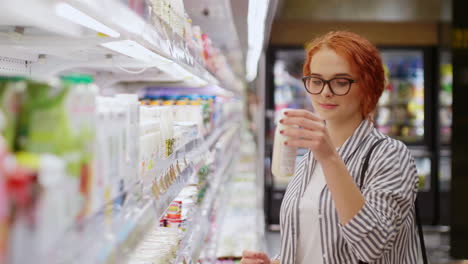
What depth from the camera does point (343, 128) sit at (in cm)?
171

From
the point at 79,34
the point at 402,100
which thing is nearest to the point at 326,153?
the point at 79,34

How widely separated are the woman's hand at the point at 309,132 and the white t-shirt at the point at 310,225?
292 mm

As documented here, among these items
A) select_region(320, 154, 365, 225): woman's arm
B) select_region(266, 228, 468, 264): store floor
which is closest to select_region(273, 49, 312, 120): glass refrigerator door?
select_region(266, 228, 468, 264): store floor

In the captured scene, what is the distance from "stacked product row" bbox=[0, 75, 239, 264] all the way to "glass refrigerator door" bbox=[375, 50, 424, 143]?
6.38m

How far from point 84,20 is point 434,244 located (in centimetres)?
578

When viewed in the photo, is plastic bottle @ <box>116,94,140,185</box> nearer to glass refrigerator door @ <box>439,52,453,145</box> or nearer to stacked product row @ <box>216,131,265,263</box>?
stacked product row @ <box>216,131,265,263</box>

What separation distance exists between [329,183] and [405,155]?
30cm

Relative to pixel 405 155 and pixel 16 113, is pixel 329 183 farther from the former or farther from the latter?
pixel 16 113

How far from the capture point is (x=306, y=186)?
5.69 ft

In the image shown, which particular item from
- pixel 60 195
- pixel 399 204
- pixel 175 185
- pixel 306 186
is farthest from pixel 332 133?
pixel 60 195

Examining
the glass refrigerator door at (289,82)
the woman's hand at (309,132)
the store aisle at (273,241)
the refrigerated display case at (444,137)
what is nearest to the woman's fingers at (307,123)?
the woman's hand at (309,132)

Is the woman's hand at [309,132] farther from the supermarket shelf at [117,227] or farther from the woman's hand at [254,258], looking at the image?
the woman's hand at [254,258]

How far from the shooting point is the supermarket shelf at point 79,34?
697mm

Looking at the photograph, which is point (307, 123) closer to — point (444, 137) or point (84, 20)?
point (84, 20)
